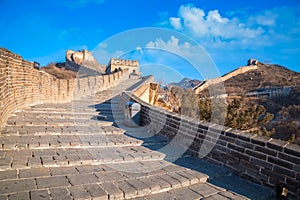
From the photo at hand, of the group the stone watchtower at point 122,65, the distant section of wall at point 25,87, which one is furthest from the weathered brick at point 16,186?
the stone watchtower at point 122,65

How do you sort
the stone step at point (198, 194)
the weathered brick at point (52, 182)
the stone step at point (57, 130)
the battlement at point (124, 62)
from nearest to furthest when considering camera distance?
A: the weathered brick at point (52, 182)
the stone step at point (198, 194)
the stone step at point (57, 130)
the battlement at point (124, 62)

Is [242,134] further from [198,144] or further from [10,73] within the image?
[10,73]

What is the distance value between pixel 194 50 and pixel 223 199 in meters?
4.00

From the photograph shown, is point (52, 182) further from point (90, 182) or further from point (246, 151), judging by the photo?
point (246, 151)

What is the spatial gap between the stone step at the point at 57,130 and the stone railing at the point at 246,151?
1.74m

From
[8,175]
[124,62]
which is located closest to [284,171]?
[8,175]

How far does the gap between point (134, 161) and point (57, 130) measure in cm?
215

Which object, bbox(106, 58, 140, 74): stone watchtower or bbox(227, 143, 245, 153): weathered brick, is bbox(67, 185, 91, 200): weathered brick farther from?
bbox(106, 58, 140, 74): stone watchtower

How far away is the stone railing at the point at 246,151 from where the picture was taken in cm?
252

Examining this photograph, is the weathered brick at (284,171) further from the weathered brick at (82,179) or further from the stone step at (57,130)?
the stone step at (57,130)

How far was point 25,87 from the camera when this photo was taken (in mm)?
6148

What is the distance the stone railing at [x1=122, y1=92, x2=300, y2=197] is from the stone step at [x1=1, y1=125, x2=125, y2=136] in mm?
1743

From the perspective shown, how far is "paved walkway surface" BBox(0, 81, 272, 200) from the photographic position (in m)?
2.23

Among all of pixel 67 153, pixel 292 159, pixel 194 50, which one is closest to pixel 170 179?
pixel 292 159
